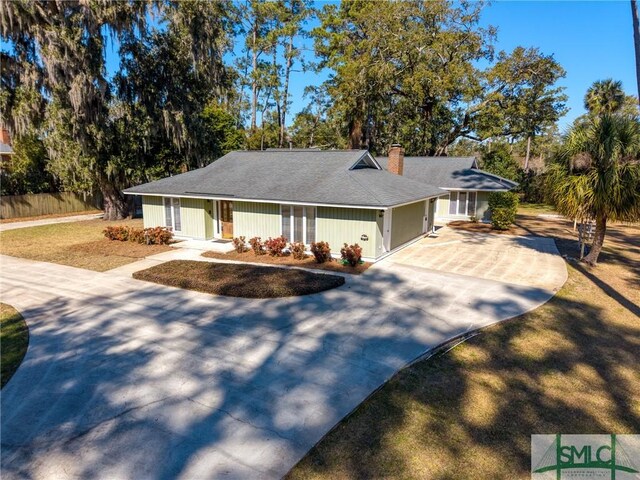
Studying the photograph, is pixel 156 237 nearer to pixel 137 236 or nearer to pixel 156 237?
pixel 156 237

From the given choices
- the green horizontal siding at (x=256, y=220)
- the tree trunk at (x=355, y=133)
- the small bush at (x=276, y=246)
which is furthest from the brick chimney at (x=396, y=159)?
the tree trunk at (x=355, y=133)

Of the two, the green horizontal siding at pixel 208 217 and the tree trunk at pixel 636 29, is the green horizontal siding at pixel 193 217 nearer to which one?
the green horizontal siding at pixel 208 217

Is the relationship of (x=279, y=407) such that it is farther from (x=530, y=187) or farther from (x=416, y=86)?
(x=530, y=187)

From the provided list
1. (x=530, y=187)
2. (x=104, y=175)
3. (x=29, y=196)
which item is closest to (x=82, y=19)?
(x=104, y=175)

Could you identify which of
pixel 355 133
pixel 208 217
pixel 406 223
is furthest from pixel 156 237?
pixel 355 133

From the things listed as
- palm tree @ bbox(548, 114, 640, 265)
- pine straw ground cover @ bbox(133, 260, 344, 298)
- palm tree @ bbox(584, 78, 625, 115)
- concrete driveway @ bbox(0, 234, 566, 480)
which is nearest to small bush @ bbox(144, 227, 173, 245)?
pine straw ground cover @ bbox(133, 260, 344, 298)

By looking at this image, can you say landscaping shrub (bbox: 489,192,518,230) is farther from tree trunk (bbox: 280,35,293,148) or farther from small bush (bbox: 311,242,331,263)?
tree trunk (bbox: 280,35,293,148)

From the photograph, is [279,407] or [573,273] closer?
[279,407]
